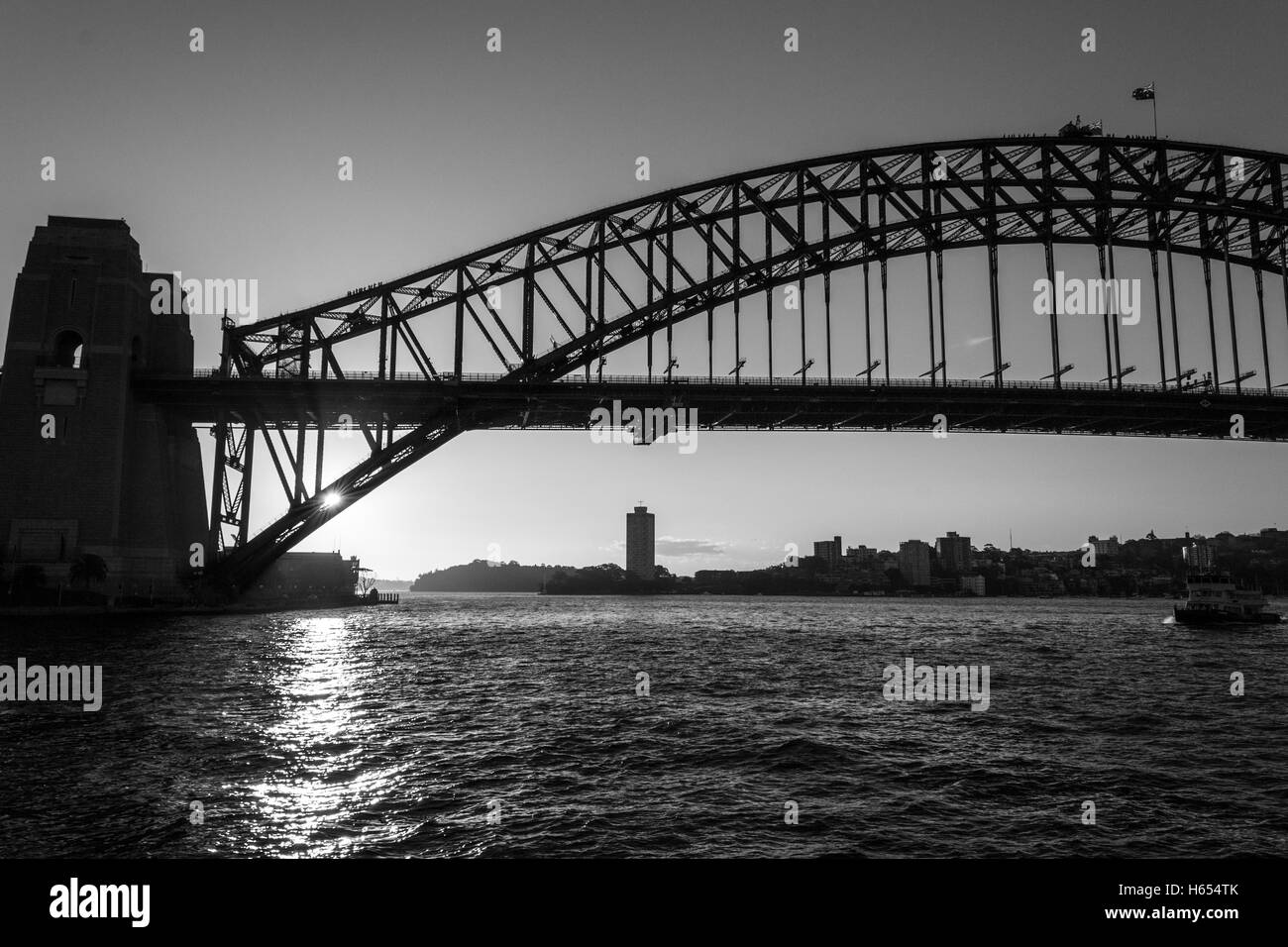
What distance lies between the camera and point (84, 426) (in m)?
59.9

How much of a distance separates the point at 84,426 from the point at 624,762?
58.4 m

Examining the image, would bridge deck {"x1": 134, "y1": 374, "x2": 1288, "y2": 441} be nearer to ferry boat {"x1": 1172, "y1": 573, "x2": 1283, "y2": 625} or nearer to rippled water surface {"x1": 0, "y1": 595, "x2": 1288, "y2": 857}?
ferry boat {"x1": 1172, "y1": 573, "x2": 1283, "y2": 625}

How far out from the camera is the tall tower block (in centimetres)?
5812

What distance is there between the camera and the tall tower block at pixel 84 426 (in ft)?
191

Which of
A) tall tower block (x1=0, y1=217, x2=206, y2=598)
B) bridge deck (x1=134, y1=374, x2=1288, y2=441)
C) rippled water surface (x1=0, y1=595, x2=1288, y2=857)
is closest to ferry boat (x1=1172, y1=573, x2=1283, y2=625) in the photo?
bridge deck (x1=134, y1=374, x2=1288, y2=441)

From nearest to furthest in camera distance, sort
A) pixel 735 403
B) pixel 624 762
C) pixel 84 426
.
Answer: pixel 624 762, pixel 84 426, pixel 735 403

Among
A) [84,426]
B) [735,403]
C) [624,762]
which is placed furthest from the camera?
[735,403]

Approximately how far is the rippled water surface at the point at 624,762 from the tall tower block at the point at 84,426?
25203mm

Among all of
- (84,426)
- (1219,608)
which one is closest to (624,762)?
(84,426)

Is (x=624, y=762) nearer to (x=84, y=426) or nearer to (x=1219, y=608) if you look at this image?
(x=84, y=426)

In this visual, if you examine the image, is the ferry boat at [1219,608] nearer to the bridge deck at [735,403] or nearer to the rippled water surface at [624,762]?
the bridge deck at [735,403]

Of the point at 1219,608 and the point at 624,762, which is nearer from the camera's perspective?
the point at 624,762
